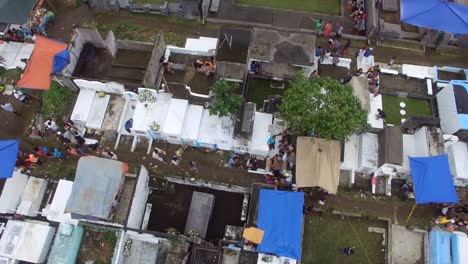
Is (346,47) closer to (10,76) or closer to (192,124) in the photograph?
(192,124)

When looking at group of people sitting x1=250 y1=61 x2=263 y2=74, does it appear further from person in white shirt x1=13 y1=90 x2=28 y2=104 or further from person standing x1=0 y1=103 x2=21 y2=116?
person standing x1=0 y1=103 x2=21 y2=116

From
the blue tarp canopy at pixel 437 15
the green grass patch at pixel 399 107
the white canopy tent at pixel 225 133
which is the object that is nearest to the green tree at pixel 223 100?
the white canopy tent at pixel 225 133

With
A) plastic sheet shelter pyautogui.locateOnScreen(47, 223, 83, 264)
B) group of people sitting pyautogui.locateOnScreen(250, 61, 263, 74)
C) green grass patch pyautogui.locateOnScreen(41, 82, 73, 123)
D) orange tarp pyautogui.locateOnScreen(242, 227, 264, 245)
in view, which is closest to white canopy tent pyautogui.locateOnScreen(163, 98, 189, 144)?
group of people sitting pyautogui.locateOnScreen(250, 61, 263, 74)

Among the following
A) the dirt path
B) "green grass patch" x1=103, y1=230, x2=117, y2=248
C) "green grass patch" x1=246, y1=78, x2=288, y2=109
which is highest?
"green grass patch" x1=246, y1=78, x2=288, y2=109

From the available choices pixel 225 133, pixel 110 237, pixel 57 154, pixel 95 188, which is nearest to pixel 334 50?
pixel 225 133

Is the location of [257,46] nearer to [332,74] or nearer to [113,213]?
[332,74]
